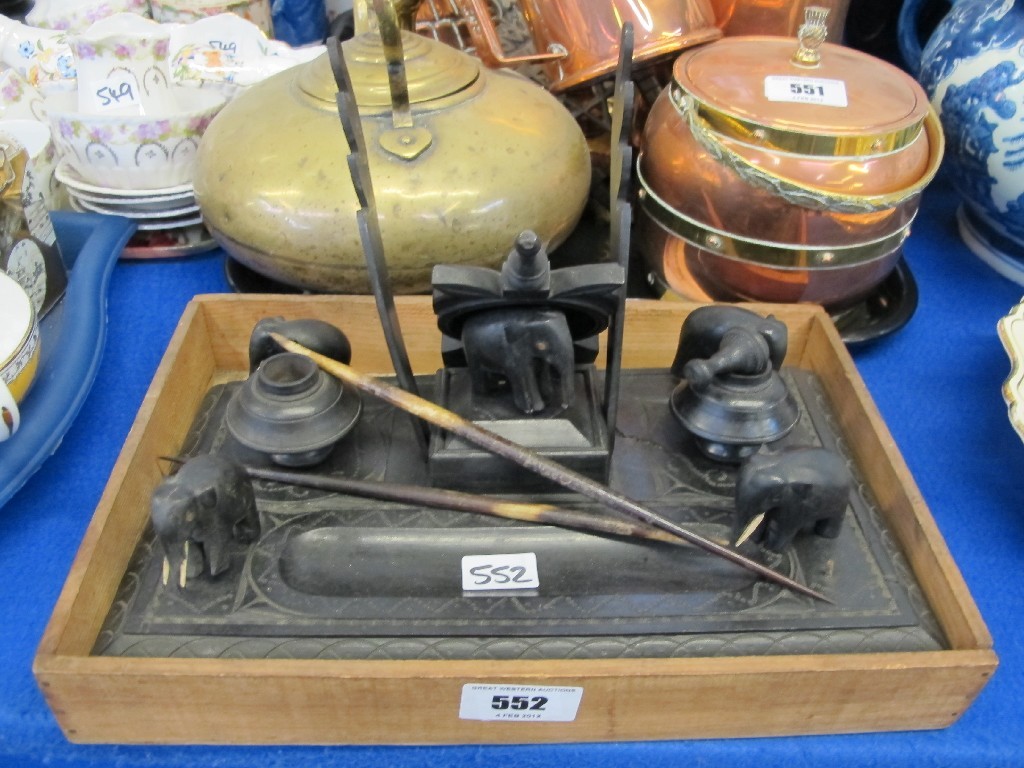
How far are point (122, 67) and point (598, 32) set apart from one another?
617 millimetres

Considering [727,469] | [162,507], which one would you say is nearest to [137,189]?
[162,507]

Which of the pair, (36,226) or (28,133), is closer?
(36,226)

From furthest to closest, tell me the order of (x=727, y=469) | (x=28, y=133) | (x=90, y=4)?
(x=90, y=4)
(x=28, y=133)
(x=727, y=469)

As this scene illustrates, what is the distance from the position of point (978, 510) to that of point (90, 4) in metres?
1.43

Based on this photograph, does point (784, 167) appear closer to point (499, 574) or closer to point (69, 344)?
point (499, 574)

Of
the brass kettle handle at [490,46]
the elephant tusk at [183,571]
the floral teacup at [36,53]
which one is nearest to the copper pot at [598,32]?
the brass kettle handle at [490,46]

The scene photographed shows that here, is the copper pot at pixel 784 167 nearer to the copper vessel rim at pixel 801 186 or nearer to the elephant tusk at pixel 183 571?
the copper vessel rim at pixel 801 186

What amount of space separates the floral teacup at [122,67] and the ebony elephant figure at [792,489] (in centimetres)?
90

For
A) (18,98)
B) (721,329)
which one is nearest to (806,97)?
(721,329)

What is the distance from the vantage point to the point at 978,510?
77 cm

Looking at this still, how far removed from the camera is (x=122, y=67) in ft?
3.35

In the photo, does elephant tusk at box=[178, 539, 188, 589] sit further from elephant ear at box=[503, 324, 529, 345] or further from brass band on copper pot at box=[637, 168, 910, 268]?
brass band on copper pot at box=[637, 168, 910, 268]

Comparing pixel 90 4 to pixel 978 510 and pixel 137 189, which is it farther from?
pixel 978 510

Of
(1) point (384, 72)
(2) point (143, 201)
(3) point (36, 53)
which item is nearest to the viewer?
(1) point (384, 72)
